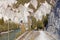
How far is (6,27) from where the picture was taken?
9.21ft

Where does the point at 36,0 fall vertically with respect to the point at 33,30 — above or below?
above

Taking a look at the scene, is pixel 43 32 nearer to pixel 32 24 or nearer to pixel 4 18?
pixel 32 24

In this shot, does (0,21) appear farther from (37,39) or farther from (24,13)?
(37,39)

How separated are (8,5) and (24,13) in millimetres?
209

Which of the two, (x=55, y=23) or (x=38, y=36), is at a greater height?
(x=55, y=23)

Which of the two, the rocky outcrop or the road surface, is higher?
the rocky outcrop

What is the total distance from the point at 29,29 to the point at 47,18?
24 cm

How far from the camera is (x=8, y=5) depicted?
2.84 meters

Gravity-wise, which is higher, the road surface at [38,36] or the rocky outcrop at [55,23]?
the rocky outcrop at [55,23]

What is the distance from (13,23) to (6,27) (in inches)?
3.7

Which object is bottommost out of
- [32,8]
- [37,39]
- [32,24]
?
[37,39]

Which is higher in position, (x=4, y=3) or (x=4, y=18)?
(x=4, y=3)

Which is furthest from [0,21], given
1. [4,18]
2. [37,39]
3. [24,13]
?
[37,39]

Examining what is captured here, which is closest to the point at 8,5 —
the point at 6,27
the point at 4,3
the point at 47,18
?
the point at 4,3
